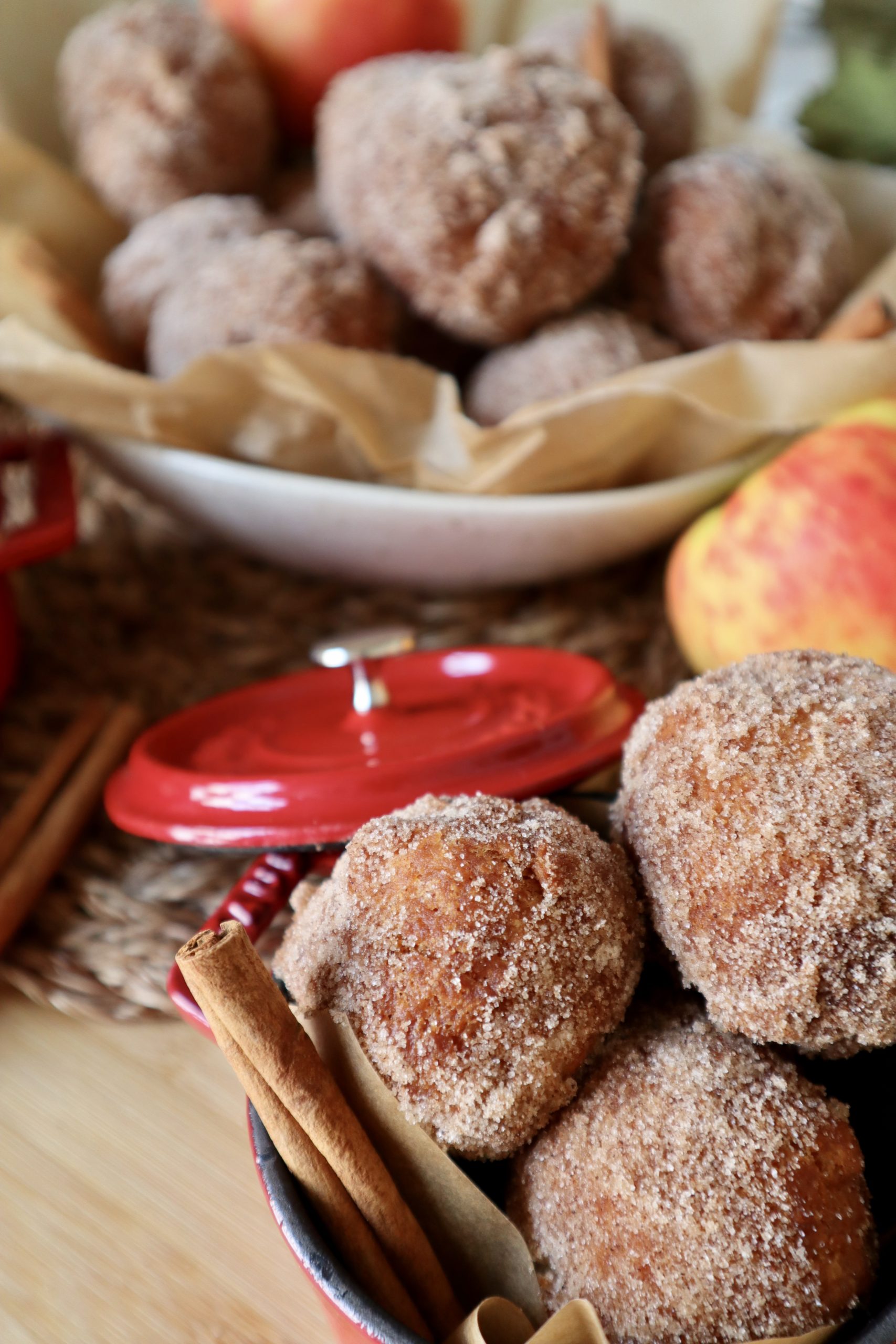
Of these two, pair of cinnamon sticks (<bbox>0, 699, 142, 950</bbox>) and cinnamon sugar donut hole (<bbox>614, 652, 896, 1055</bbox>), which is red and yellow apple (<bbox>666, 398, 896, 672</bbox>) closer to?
cinnamon sugar donut hole (<bbox>614, 652, 896, 1055</bbox>)

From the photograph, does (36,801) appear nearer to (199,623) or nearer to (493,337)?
(199,623)

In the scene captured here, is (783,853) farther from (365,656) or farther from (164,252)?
(164,252)

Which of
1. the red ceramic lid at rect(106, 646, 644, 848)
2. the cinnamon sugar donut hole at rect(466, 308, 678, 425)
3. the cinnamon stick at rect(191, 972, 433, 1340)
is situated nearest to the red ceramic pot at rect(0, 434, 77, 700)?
the red ceramic lid at rect(106, 646, 644, 848)

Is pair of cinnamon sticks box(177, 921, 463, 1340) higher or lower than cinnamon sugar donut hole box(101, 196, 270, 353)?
lower

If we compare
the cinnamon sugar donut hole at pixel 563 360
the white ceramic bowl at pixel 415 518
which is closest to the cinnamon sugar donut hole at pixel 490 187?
the cinnamon sugar donut hole at pixel 563 360

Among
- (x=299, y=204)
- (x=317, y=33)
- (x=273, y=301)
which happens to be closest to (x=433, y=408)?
(x=273, y=301)
